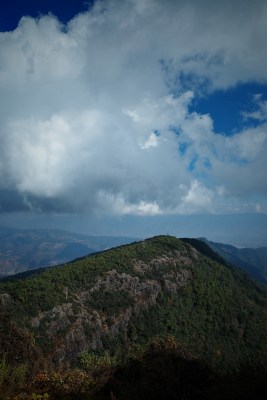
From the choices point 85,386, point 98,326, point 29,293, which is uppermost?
point 85,386

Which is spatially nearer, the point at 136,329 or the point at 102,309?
the point at 102,309

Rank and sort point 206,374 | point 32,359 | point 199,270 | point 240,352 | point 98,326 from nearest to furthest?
point 206,374 < point 32,359 < point 98,326 < point 240,352 < point 199,270

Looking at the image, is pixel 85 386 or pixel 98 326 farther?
pixel 98 326

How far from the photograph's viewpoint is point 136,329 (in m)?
106

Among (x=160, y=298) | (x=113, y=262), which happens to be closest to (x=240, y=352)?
(x=160, y=298)

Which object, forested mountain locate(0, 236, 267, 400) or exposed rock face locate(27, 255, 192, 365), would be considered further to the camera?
exposed rock face locate(27, 255, 192, 365)

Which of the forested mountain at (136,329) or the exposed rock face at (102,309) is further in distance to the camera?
the exposed rock face at (102,309)

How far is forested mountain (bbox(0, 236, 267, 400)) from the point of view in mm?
25688

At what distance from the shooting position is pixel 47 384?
28.1 m

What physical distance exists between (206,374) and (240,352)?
10598cm

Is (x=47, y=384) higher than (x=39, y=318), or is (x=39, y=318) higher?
(x=47, y=384)

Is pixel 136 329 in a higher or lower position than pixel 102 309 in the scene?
lower

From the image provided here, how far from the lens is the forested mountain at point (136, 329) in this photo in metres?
25.7

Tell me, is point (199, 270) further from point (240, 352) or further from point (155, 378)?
point (155, 378)
